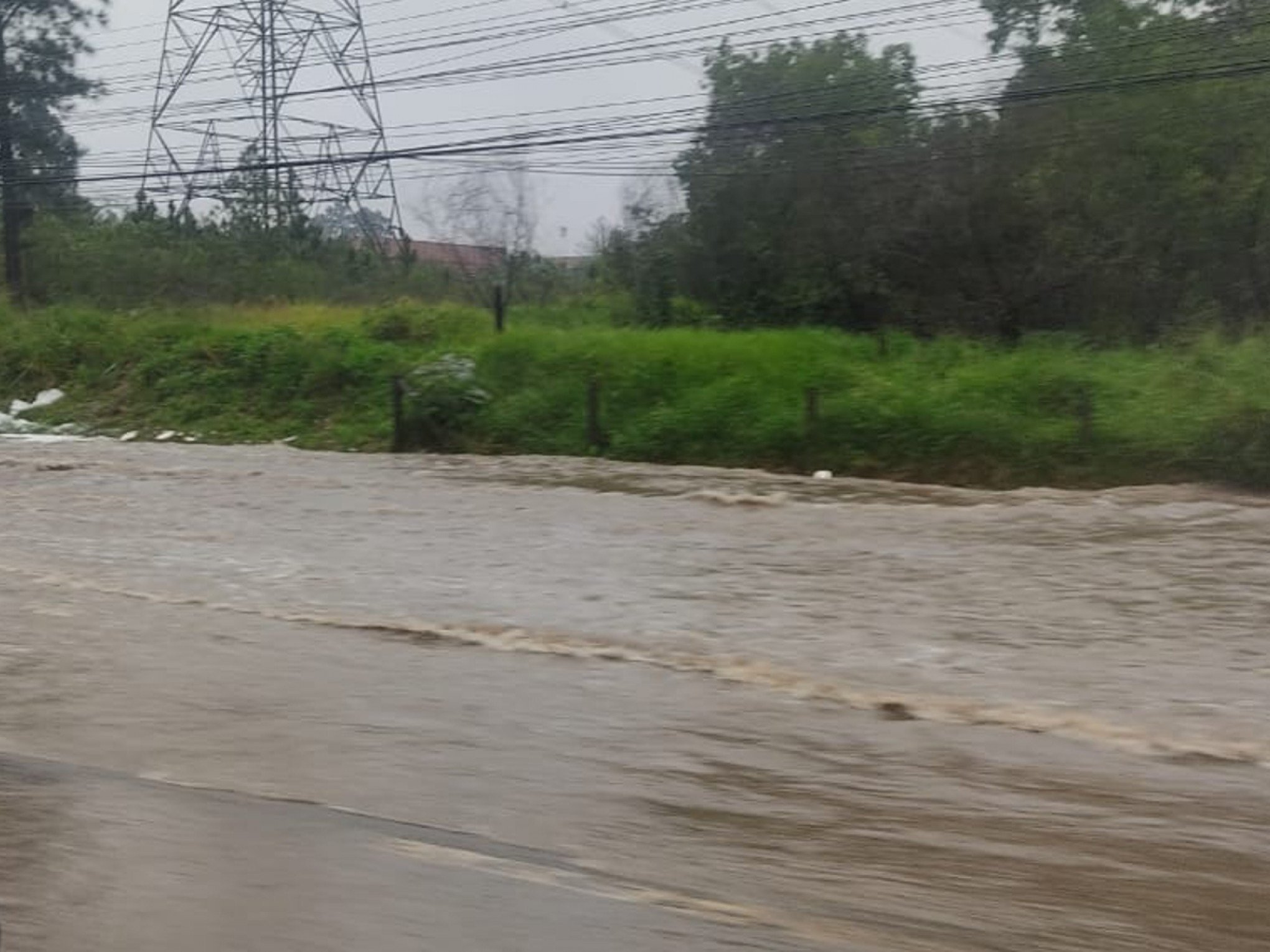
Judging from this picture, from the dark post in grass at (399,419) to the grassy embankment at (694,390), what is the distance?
66 centimetres

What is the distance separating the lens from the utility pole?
132ft

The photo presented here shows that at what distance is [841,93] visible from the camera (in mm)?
29688

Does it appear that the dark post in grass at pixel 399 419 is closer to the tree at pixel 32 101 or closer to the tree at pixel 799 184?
the tree at pixel 799 184

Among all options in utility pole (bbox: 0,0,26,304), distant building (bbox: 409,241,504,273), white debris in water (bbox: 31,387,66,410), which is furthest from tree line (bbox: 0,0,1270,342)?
utility pole (bbox: 0,0,26,304)

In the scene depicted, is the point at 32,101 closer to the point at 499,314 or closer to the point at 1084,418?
the point at 499,314

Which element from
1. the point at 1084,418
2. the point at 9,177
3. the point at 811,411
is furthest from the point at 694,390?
the point at 9,177

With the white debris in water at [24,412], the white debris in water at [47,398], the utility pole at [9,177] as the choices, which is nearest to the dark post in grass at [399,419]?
the white debris in water at [24,412]

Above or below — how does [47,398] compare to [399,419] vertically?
above

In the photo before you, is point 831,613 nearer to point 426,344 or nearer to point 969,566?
point 969,566

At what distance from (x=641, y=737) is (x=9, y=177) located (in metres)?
39.1

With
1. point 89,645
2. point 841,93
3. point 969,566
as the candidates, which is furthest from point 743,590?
point 841,93

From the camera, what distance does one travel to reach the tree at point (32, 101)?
40.8m

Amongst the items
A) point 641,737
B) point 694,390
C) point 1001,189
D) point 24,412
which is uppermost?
point 1001,189

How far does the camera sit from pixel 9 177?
40.9m
